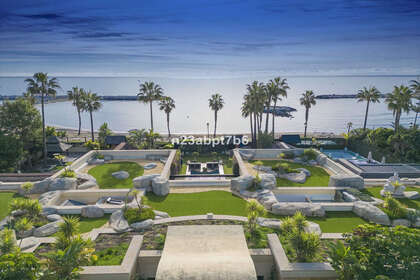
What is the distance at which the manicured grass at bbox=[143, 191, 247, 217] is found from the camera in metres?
18.1

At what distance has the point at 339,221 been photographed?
55.1 feet

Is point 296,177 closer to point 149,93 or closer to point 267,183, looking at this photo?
point 267,183

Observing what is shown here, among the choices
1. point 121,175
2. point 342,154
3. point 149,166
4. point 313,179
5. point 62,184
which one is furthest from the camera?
point 342,154

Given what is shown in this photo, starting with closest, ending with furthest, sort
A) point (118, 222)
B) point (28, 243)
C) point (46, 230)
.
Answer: point (28, 243)
point (46, 230)
point (118, 222)

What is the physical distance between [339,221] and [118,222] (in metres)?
13.5

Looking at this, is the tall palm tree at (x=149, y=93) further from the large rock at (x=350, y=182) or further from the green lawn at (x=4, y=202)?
the large rock at (x=350, y=182)

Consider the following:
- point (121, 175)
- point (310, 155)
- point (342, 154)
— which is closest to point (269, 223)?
point (121, 175)

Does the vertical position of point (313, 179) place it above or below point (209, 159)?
above

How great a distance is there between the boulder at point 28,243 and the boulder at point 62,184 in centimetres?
742

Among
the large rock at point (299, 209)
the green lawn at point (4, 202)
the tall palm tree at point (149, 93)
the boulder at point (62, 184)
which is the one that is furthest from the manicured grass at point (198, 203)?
the tall palm tree at point (149, 93)

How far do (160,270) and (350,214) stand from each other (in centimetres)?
1387

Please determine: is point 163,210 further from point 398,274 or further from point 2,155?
point 2,155

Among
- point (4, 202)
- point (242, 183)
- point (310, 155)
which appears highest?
point (310, 155)

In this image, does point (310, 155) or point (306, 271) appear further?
point (310, 155)
